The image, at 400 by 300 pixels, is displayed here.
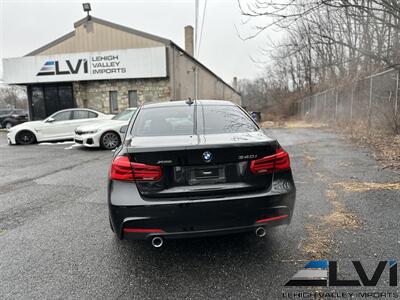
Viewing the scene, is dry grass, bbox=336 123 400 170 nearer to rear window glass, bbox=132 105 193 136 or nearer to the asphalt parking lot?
the asphalt parking lot

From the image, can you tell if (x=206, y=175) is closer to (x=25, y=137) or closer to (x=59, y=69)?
(x=25, y=137)

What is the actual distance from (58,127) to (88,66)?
8.50m

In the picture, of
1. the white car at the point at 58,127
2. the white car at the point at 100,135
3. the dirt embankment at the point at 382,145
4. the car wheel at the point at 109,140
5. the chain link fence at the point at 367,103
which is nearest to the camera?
the dirt embankment at the point at 382,145

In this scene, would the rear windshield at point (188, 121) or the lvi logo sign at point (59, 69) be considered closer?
the rear windshield at point (188, 121)

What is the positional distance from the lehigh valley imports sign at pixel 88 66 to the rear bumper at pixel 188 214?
643 inches

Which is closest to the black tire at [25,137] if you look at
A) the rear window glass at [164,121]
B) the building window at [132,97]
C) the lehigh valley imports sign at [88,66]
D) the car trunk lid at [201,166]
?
the lehigh valley imports sign at [88,66]

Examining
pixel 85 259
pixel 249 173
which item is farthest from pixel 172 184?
pixel 85 259

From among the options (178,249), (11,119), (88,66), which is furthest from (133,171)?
(11,119)

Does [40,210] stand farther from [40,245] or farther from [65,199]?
[40,245]

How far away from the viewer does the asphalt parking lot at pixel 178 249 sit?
7.61 feet

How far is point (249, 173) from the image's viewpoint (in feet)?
8.09

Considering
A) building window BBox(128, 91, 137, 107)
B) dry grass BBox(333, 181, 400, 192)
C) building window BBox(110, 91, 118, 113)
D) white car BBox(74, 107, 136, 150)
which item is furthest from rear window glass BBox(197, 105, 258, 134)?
building window BBox(110, 91, 118, 113)

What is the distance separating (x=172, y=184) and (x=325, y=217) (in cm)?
221

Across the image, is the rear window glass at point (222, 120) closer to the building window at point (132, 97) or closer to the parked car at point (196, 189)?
the parked car at point (196, 189)
